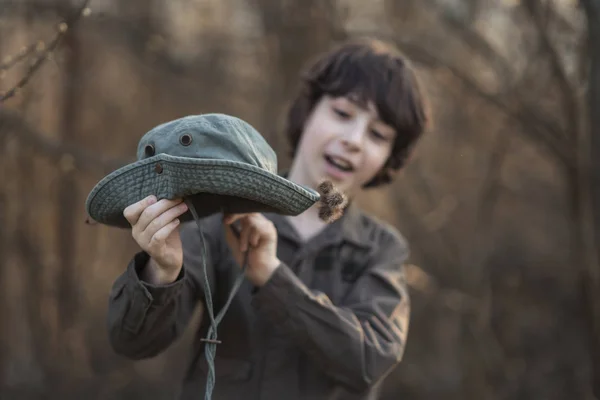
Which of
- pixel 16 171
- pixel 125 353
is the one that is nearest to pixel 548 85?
pixel 125 353

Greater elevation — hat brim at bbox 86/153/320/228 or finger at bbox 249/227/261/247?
hat brim at bbox 86/153/320/228

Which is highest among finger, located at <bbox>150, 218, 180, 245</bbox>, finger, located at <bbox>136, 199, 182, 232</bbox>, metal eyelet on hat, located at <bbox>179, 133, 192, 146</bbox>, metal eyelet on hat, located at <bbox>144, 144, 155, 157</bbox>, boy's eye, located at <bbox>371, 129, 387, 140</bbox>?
metal eyelet on hat, located at <bbox>179, 133, 192, 146</bbox>

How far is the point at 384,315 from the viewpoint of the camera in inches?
63.9

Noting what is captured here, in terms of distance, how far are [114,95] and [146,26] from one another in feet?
3.02

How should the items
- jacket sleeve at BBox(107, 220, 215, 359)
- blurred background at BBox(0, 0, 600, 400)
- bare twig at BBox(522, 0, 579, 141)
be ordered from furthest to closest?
blurred background at BBox(0, 0, 600, 400)
bare twig at BBox(522, 0, 579, 141)
jacket sleeve at BBox(107, 220, 215, 359)

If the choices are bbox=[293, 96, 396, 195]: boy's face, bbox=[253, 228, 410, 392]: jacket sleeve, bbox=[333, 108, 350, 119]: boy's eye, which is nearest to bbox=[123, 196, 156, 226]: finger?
bbox=[253, 228, 410, 392]: jacket sleeve

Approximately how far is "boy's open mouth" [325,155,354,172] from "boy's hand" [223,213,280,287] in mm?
355

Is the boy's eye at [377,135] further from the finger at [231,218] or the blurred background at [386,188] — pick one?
the blurred background at [386,188]

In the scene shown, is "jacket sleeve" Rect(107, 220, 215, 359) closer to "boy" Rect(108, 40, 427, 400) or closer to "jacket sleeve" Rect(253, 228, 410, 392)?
"boy" Rect(108, 40, 427, 400)

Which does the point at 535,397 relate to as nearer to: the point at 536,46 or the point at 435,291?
the point at 435,291

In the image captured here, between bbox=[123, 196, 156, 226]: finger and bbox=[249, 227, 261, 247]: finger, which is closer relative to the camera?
bbox=[123, 196, 156, 226]: finger

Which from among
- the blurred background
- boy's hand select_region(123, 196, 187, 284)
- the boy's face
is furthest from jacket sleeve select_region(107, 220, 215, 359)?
the blurred background

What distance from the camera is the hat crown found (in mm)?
1229

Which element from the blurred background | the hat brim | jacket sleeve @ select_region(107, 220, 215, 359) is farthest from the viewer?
the blurred background
